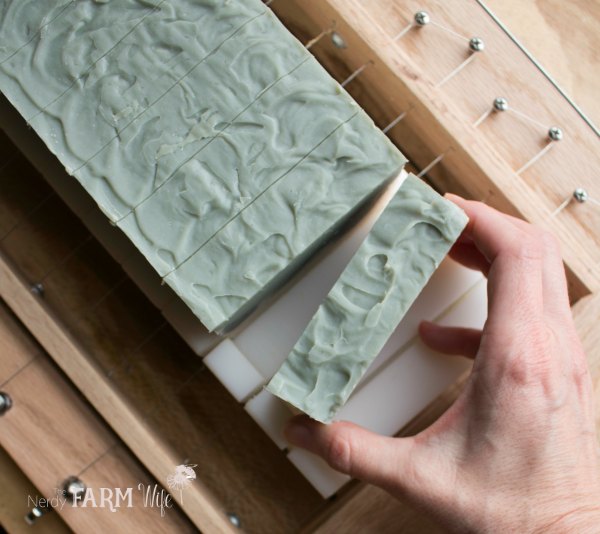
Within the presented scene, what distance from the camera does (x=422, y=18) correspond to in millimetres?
1968

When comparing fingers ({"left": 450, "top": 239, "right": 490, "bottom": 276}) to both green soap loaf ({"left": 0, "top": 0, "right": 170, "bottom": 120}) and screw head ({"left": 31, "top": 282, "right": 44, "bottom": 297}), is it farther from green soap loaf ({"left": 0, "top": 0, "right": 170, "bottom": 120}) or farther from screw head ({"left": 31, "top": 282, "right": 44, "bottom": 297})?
screw head ({"left": 31, "top": 282, "right": 44, "bottom": 297})

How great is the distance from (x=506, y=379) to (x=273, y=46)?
35.8 inches

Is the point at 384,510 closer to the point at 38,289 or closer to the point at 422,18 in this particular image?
the point at 38,289

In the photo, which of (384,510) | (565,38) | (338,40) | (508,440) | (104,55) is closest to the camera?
(508,440)

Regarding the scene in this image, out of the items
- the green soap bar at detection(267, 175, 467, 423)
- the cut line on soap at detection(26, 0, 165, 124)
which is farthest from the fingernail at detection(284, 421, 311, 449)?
the cut line on soap at detection(26, 0, 165, 124)

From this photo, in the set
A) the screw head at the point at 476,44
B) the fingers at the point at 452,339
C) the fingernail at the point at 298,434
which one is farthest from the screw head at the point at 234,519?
the screw head at the point at 476,44

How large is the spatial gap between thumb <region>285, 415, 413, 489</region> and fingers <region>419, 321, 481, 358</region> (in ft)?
0.90

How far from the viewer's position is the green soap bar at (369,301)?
1.60m

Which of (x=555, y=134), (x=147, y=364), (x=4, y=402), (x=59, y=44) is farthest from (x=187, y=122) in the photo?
(x=555, y=134)

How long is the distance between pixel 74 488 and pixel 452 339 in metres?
0.98

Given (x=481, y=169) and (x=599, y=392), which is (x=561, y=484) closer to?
(x=599, y=392)

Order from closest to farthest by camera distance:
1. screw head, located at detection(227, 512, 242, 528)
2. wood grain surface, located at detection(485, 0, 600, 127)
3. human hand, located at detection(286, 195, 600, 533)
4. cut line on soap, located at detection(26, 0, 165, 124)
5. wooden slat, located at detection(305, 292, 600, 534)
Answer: human hand, located at detection(286, 195, 600, 533)
cut line on soap, located at detection(26, 0, 165, 124)
wooden slat, located at detection(305, 292, 600, 534)
screw head, located at detection(227, 512, 242, 528)
wood grain surface, located at detection(485, 0, 600, 127)

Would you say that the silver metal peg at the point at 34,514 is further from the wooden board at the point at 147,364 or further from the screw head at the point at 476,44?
the screw head at the point at 476,44

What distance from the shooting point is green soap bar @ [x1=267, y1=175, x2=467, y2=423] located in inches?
63.0
